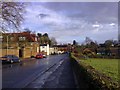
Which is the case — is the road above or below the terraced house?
below

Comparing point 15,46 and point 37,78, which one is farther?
point 15,46

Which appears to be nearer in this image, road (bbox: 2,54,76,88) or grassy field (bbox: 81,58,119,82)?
road (bbox: 2,54,76,88)

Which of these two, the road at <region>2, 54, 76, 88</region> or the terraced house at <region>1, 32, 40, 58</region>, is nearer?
the road at <region>2, 54, 76, 88</region>

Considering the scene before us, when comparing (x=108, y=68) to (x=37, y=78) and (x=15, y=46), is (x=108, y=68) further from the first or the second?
(x=15, y=46)

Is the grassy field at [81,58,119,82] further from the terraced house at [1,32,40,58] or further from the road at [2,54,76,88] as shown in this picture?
the terraced house at [1,32,40,58]

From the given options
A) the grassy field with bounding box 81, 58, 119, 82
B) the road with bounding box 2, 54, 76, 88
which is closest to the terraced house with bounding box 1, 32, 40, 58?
the grassy field with bounding box 81, 58, 119, 82

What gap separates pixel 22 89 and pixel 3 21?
2629cm

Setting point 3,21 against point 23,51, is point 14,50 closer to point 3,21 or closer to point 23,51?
point 23,51

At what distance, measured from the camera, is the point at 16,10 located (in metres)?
41.0

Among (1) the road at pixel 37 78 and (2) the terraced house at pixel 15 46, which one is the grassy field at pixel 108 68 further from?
(2) the terraced house at pixel 15 46

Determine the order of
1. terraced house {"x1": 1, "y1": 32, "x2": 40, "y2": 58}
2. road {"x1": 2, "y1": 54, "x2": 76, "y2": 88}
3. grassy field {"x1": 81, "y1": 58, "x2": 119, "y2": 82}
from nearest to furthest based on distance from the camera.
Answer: road {"x1": 2, "y1": 54, "x2": 76, "y2": 88}
grassy field {"x1": 81, "y1": 58, "x2": 119, "y2": 82}
terraced house {"x1": 1, "y1": 32, "x2": 40, "y2": 58}

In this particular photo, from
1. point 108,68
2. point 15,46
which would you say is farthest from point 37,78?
point 15,46

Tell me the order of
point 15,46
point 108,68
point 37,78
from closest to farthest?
point 37,78 → point 108,68 → point 15,46

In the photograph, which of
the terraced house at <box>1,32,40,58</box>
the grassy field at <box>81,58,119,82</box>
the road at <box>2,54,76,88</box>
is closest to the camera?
the road at <box>2,54,76,88</box>
